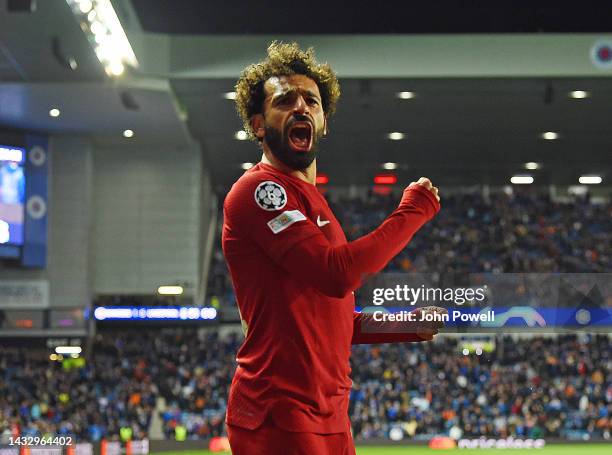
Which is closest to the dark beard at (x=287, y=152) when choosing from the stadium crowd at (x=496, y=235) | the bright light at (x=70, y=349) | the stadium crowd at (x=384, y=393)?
the stadium crowd at (x=384, y=393)

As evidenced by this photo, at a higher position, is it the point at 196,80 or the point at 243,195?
the point at 196,80

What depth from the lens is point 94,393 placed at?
27.9m

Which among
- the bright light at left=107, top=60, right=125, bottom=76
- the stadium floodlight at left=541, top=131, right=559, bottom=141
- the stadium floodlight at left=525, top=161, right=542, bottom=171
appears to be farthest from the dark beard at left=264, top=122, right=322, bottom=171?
the stadium floodlight at left=525, top=161, right=542, bottom=171

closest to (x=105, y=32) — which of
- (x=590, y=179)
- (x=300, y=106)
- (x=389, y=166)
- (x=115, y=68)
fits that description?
(x=115, y=68)

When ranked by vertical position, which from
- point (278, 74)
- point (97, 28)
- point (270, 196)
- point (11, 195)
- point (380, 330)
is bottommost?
point (380, 330)

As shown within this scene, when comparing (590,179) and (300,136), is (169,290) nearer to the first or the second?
(590,179)

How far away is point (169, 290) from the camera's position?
101 feet

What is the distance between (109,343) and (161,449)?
28.3ft

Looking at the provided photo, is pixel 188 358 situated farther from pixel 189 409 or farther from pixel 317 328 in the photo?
pixel 317 328

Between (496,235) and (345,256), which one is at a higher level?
(496,235)

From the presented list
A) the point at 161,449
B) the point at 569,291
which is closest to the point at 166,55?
the point at 161,449

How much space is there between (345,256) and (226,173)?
34.0m

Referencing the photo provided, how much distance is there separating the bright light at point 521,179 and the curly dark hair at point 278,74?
33.6 metres

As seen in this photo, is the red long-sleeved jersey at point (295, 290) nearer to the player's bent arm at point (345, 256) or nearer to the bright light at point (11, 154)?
the player's bent arm at point (345, 256)
